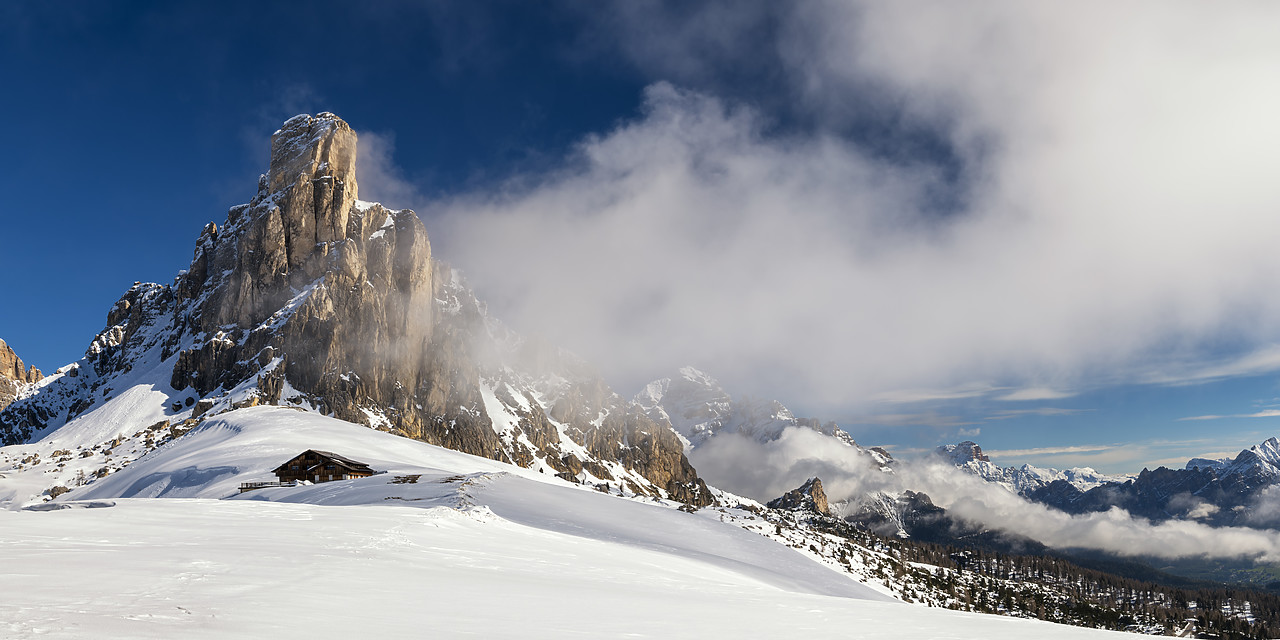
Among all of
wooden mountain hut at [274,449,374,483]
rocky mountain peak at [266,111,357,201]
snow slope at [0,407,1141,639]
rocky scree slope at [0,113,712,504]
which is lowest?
wooden mountain hut at [274,449,374,483]

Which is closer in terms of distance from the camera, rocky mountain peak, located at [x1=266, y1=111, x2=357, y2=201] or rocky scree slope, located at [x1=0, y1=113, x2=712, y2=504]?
rocky scree slope, located at [x1=0, y1=113, x2=712, y2=504]

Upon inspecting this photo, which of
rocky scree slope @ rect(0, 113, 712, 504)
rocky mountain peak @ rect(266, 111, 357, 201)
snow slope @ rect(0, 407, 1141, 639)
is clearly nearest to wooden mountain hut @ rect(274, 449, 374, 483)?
snow slope @ rect(0, 407, 1141, 639)

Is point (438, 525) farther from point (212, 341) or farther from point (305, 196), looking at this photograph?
point (305, 196)

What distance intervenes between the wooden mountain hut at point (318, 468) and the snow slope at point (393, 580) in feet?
80.6

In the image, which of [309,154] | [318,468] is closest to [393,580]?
[318,468]

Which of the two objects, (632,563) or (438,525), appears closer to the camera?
(632,563)

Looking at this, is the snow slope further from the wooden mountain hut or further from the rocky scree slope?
the rocky scree slope

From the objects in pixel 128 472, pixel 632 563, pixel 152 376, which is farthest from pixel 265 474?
pixel 152 376

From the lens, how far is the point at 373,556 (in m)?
14.8

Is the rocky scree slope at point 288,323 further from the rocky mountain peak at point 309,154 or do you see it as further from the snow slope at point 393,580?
the snow slope at point 393,580

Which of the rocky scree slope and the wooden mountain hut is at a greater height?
the rocky scree slope

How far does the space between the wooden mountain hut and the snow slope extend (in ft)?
80.6

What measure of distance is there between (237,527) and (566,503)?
19.8m

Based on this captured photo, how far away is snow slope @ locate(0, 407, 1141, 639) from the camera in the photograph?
7898 mm
